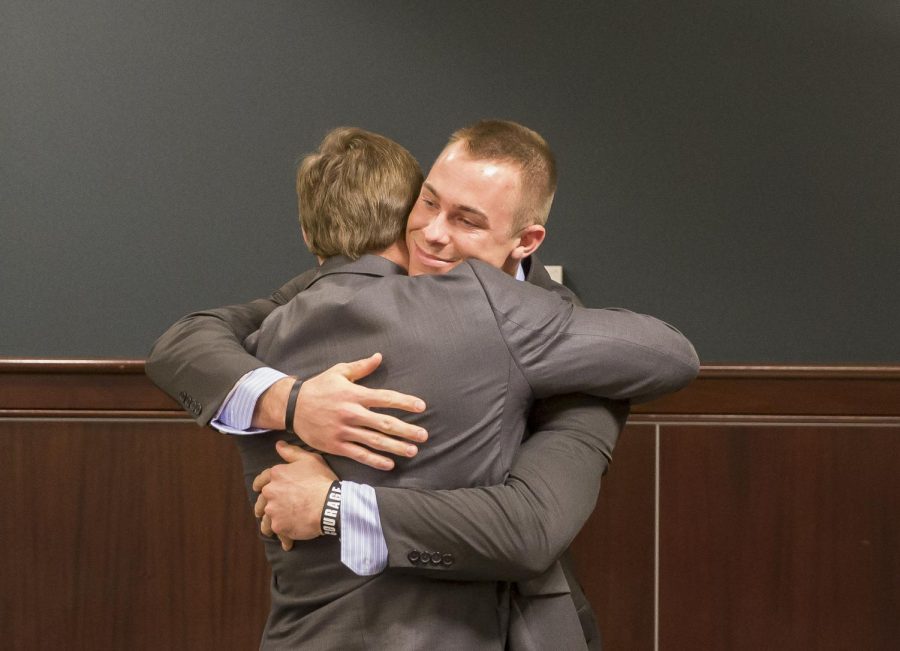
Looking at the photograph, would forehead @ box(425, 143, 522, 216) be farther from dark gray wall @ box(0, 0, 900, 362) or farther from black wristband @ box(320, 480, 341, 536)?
dark gray wall @ box(0, 0, 900, 362)

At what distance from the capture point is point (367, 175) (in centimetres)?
144

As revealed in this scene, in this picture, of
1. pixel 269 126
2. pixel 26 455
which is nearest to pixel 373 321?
pixel 26 455

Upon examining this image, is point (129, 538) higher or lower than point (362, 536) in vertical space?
lower

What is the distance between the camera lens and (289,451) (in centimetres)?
130

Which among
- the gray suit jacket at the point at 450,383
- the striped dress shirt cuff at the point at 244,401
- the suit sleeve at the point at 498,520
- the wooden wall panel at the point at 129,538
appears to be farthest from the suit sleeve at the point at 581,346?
the wooden wall panel at the point at 129,538

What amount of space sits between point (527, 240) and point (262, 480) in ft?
1.85

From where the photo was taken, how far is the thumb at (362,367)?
1220mm

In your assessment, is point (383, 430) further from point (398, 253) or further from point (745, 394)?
point (745, 394)

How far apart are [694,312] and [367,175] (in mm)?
1540

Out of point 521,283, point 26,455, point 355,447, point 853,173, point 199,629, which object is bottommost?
point 199,629

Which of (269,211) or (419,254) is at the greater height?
(269,211)

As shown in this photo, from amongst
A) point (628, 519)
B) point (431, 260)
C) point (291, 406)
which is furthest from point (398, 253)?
point (628, 519)

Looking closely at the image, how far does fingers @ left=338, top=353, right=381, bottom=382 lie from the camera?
1220 millimetres

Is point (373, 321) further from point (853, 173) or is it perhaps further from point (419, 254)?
point (853, 173)
